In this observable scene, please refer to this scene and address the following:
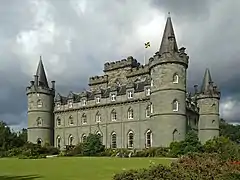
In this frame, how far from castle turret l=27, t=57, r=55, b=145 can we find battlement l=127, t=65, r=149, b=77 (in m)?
15.3

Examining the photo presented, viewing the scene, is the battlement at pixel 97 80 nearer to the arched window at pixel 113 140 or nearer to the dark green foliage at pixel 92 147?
Answer: the arched window at pixel 113 140

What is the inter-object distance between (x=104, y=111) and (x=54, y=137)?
13024 mm

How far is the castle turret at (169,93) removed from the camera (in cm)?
4697

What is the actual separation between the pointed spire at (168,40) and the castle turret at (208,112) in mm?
11604

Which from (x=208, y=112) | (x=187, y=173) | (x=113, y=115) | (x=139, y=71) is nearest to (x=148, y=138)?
(x=113, y=115)

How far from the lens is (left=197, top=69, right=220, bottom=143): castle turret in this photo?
57256 millimetres

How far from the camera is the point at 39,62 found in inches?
2714

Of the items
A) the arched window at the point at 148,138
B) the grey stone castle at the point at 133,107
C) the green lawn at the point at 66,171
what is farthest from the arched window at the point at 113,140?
the green lawn at the point at 66,171

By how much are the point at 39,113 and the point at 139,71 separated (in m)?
19.3

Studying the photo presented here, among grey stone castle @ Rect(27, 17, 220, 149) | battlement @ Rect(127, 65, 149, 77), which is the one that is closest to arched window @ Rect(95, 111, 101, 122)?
grey stone castle @ Rect(27, 17, 220, 149)

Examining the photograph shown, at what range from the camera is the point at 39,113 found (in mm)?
64688

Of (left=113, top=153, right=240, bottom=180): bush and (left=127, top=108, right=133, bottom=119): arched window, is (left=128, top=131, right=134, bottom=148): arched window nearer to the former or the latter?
(left=127, top=108, right=133, bottom=119): arched window

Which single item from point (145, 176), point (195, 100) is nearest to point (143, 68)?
point (195, 100)

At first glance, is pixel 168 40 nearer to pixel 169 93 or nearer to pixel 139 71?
pixel 169 93
